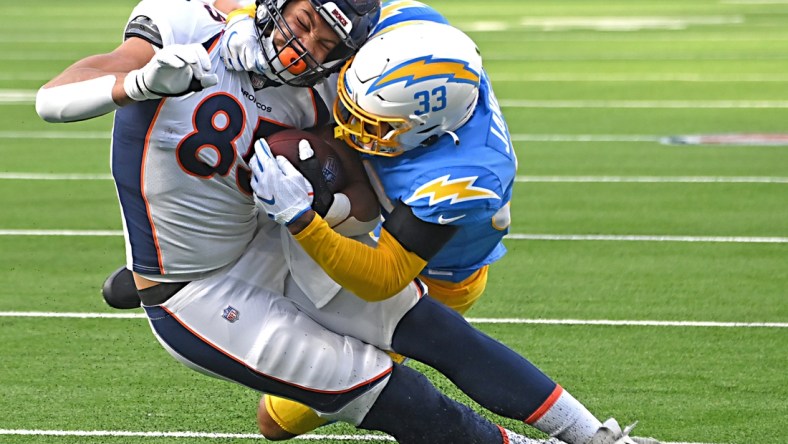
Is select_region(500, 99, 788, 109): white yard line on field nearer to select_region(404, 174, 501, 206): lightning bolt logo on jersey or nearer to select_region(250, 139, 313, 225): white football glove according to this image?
select_region(404, 174, 501, 206): lightning bolt logo on jersey

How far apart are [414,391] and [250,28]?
3.47 ft

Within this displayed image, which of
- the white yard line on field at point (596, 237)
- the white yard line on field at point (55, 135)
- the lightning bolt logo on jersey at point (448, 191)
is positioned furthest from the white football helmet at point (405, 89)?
the white yard line on field at point (55, 135)

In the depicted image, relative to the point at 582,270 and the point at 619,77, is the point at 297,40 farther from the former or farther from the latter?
the point at 619,77

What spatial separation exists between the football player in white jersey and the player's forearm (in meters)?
0.08

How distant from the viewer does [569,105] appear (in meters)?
11.6

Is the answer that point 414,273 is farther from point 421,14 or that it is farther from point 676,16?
point 676,16

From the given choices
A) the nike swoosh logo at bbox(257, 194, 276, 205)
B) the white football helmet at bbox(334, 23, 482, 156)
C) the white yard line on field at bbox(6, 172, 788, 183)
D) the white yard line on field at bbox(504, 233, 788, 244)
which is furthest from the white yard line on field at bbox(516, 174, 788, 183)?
the nike swoosh logo at bbox(257, 194, 276, 205)

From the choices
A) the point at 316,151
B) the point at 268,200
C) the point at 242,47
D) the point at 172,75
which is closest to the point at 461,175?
the point at 316,151

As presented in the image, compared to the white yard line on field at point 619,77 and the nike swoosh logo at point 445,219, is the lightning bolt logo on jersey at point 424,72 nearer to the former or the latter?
the nike swoosh logo at point 445,219

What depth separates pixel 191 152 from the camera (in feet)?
10.8

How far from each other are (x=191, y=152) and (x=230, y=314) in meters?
0.46

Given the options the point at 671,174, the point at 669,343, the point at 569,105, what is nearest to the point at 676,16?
the point at 569,105

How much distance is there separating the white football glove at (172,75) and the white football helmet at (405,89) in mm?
416

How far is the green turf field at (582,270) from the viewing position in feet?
15.4
